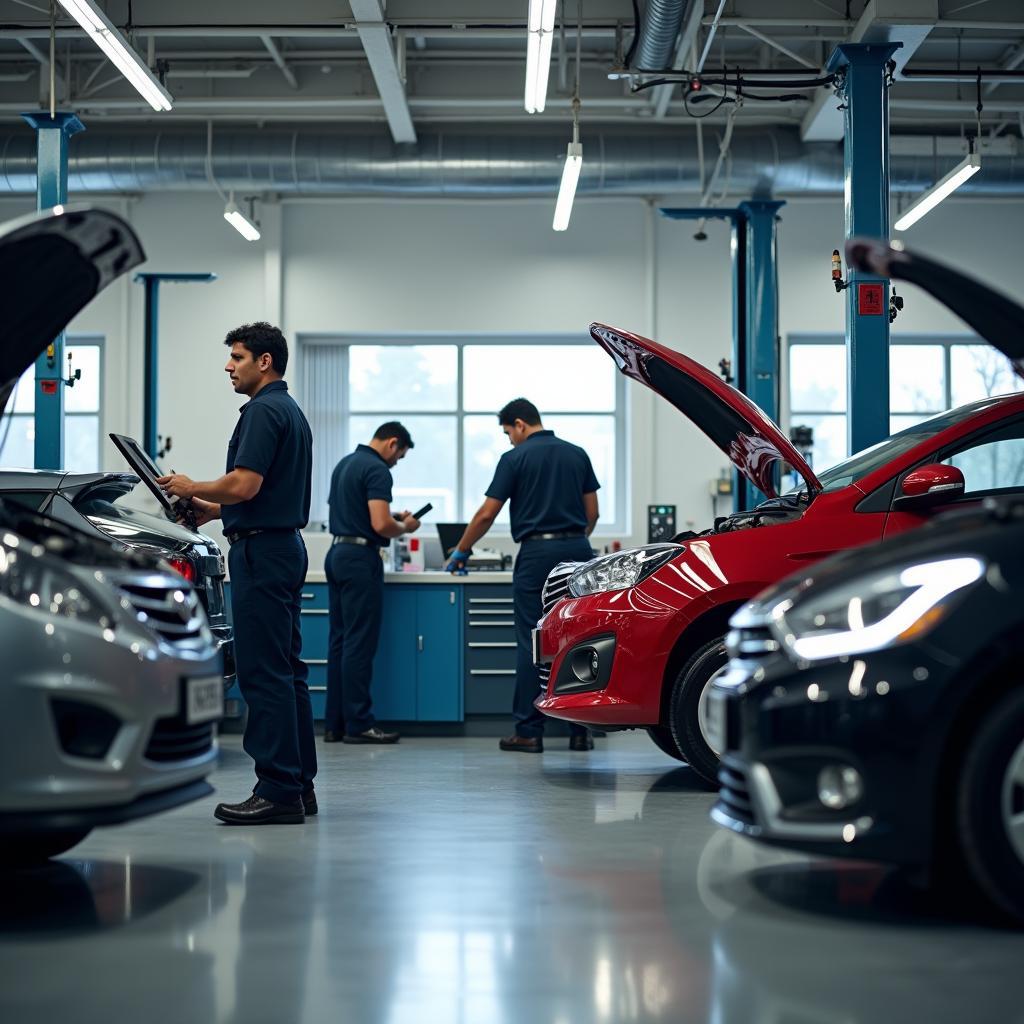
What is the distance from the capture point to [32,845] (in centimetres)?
350

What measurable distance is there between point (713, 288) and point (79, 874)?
9802 mm

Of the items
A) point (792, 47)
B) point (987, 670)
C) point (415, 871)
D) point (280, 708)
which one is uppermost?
point (792, 47)

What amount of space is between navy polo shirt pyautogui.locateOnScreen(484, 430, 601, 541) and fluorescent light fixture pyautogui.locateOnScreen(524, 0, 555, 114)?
6.85 feet

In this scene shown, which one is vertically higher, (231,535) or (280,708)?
(231,535)

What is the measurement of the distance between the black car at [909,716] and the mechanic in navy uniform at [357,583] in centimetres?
426

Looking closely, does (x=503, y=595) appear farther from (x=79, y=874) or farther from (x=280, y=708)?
(x=79, y=874)

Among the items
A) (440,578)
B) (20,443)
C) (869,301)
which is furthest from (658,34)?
(20,443)

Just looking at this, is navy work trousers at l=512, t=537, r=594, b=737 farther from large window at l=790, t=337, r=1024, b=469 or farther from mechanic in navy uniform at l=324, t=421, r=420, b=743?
large window at l=790, t=337, r=1024, b=469

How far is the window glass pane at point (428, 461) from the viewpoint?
12461 millimetres

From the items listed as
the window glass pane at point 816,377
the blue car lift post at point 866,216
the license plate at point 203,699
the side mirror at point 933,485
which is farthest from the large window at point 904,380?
the license plate at point 203,699

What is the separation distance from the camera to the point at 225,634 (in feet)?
19.0

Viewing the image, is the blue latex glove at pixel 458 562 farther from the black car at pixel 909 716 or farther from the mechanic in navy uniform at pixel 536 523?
the black car at pixel 909 716

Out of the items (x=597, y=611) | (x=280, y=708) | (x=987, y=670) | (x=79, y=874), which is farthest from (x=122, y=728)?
(x=597, y=611)

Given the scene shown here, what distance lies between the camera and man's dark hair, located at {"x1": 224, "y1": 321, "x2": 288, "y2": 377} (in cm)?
439
